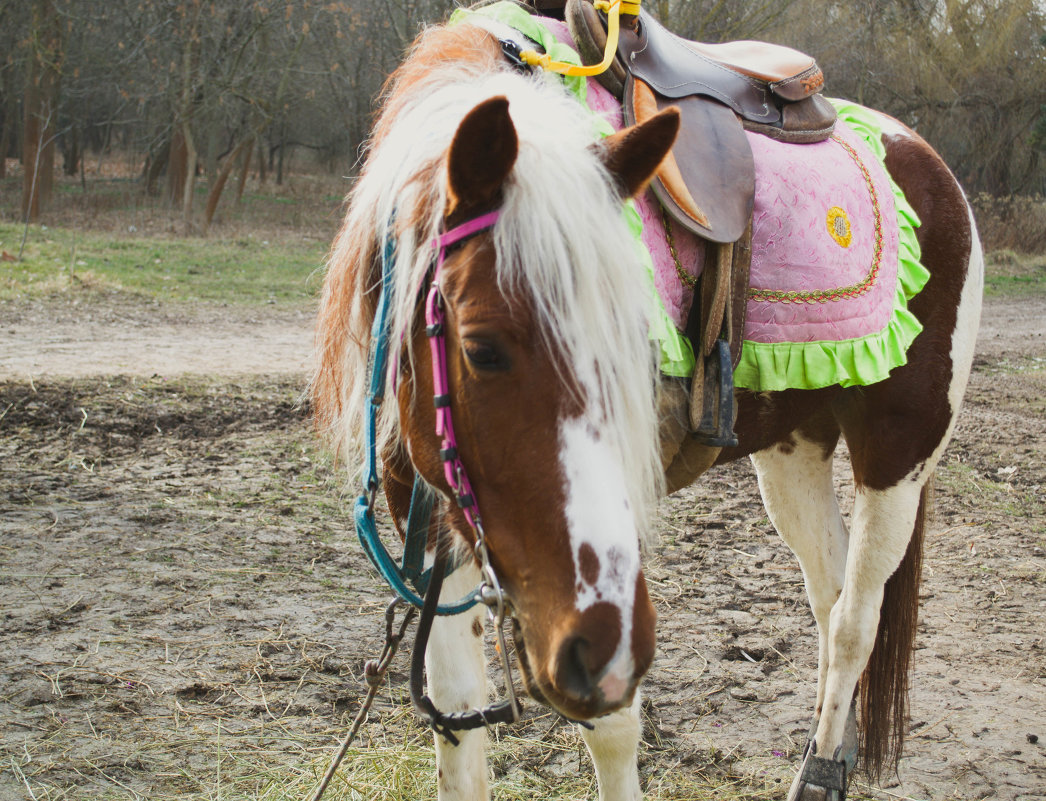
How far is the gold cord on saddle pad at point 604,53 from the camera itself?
159 cm

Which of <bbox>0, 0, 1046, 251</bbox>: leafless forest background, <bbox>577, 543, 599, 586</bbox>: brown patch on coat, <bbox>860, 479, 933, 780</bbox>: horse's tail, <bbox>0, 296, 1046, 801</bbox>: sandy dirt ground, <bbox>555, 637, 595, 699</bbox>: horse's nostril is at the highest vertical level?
<bbox>0, 0, 1046, 251</bbox>: leafless forest background

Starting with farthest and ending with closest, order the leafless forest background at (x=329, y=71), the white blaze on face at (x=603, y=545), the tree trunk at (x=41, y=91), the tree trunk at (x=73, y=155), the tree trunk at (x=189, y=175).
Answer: the tree trunk at (x=73, y=155) → the leafless forest background at (x=329, y=71) → the tree trunk at (x=189, y=175) → the tree trunk at (x=41, y=91) → the white blaze on face at (x=603, y=545)

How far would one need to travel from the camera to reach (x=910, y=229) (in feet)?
6.93

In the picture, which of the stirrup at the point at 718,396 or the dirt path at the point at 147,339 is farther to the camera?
the dirt path at the point at 147,339

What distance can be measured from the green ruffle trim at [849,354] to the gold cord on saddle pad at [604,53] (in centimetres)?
62

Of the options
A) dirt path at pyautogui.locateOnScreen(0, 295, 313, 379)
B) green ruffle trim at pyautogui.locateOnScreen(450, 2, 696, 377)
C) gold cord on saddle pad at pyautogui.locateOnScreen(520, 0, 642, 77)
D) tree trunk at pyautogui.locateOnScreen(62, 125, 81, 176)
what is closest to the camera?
green ruffle trim at pyautogui.locateOnScreen(450, 2, 696, 377)

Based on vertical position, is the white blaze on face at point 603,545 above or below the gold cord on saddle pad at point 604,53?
below

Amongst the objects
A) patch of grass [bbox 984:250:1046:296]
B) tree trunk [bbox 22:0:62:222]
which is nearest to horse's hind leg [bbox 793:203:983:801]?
patch of grass [bbox 984:250:1046:296]

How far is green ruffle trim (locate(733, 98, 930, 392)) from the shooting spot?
5.78 ft

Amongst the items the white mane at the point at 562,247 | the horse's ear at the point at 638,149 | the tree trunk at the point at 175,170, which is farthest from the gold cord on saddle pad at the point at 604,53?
the tree trunk at the point at 175,170

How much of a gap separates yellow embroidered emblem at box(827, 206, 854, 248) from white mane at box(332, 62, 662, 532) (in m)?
0.71

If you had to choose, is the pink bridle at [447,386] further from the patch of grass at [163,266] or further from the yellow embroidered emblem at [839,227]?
the patch of grass at [163,266]

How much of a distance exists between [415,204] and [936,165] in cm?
160

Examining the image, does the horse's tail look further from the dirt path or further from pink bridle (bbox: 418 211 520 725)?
the dirt path
